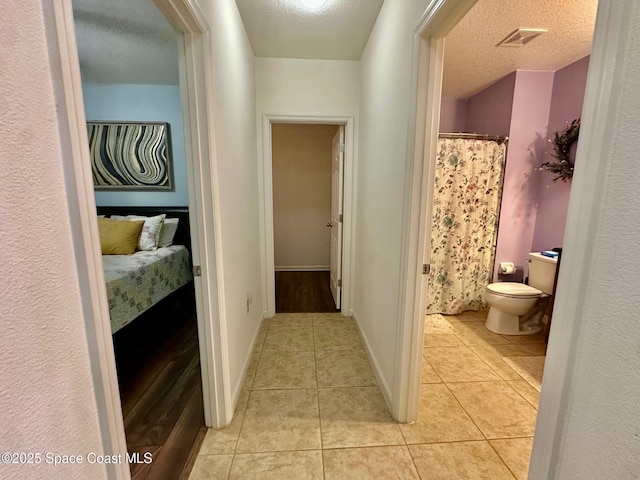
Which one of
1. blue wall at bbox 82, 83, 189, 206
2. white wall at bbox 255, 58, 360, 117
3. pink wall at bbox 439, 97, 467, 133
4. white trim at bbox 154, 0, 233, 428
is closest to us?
white trim at bbox 154, 0, 233, 428

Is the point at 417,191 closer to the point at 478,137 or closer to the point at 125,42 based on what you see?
the point at 478,137

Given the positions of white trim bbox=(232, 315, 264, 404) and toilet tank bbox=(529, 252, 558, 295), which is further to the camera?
toilet tank bbox=(529, 252, 558, 295)

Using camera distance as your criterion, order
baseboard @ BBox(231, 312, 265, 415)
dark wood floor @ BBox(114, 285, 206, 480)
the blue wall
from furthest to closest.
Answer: the blue wall → baseboard @ BBox(231, 312, 265, 415) → dark wood floor @ BBox(114, 285, 206, 480)

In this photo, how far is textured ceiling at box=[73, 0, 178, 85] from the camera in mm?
1820

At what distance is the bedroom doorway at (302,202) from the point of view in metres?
4.23

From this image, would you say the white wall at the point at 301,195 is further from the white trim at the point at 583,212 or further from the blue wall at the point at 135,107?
the white trim at the point at 583,212

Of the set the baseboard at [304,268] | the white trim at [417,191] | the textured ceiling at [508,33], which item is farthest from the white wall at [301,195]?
the white trim at [417,191]

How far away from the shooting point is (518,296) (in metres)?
2.40

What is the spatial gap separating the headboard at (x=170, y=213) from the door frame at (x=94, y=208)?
6.62 ft

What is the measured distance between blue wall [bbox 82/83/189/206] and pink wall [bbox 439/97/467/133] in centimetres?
309

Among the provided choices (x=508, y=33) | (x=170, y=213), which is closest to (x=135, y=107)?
(x=170, y=213)

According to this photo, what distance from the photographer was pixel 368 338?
220cm

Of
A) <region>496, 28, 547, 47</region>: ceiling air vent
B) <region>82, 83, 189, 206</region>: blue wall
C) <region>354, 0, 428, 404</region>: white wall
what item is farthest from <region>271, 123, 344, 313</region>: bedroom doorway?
<region>496, 28, 547, 47</region>: ceiling air vent

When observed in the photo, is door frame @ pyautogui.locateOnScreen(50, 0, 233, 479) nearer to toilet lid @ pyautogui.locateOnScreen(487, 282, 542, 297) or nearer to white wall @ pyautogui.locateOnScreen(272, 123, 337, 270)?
toilet lid @ pyautogui.locateOnScreen(487, 282, 542, 297)
